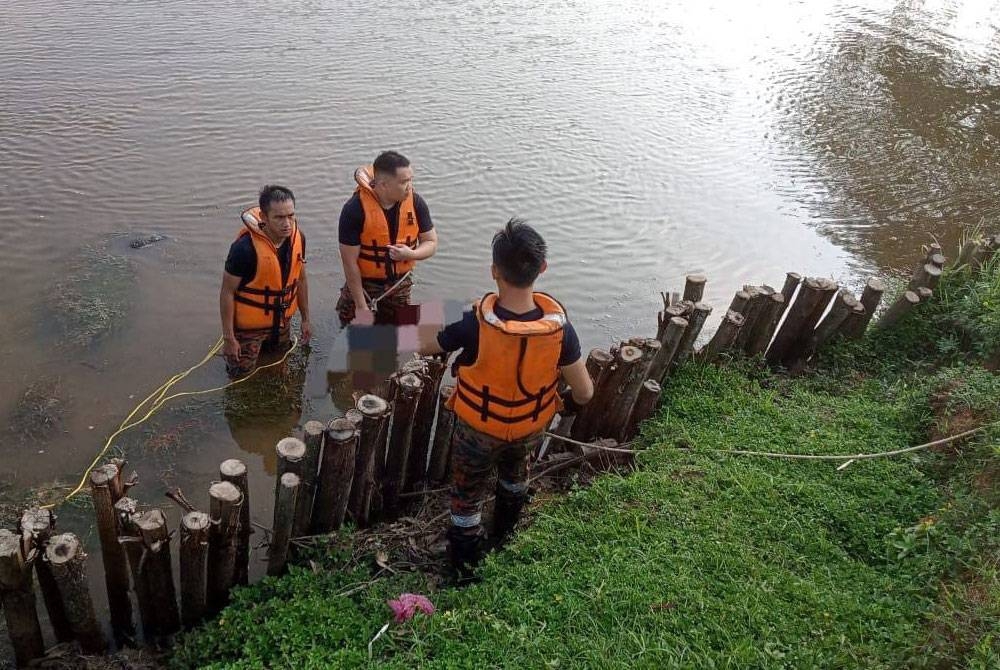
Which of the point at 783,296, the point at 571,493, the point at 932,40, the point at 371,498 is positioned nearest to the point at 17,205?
the point at 371,498

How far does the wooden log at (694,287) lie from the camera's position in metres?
5.67

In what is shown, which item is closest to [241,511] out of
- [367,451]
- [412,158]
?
[367,451]

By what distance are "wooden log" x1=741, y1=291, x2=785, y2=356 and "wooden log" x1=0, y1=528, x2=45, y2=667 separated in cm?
494

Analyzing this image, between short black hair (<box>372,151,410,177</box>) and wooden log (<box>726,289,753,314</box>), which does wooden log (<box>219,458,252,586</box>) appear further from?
wooden log (<box>726,289,753,314</box>)

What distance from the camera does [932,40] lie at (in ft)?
53.5

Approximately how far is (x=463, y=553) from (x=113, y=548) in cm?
Answer: 187

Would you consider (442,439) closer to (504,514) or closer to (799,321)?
(504,514)

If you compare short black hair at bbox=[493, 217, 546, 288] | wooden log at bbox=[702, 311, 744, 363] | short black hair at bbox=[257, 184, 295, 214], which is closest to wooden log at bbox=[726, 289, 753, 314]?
wooden log at bbox=[702, 311, 744, 363]

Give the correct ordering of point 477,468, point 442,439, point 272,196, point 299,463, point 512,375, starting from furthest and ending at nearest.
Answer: point 272,196
point 442,439
point 477,468
point 299,463
point 512,375

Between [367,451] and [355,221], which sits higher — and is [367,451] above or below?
below

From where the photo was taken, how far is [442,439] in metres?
4.84

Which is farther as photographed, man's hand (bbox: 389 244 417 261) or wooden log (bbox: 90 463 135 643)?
man's hand (bbox: 389 244 417 261)

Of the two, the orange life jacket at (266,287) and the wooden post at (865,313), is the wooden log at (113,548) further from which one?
the wooden post at (865,313)

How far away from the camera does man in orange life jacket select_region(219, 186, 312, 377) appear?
527cm
